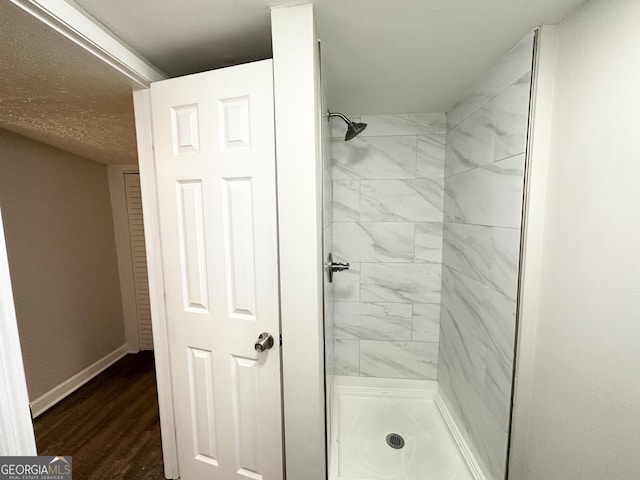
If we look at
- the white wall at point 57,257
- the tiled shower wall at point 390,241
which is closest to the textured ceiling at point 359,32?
the tiled shower wall at point 390,241

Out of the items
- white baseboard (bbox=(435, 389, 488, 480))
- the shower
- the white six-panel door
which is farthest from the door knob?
white baseboard (bbox=(435, 389, 488, 480))

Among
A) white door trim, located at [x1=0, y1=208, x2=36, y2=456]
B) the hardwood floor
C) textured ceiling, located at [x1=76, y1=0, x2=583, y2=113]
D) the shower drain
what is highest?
textured ceiling, located at [x1=76, y1=0, x2=583, y2=113]

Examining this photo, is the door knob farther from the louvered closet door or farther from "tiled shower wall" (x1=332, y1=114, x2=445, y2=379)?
the louvered closet door

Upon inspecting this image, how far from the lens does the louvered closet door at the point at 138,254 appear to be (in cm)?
258

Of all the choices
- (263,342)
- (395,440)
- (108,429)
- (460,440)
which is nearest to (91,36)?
(263,342)

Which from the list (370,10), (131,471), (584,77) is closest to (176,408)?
(131,471)

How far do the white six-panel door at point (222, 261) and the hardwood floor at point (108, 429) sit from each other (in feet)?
2.02

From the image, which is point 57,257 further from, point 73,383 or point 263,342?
point 263,342

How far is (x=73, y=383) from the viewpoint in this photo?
2.13 m

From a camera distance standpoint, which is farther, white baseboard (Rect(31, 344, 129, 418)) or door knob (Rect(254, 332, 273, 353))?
white baseboard (Rect(31, 344, 129, 418))

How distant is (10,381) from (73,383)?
239 centimetres

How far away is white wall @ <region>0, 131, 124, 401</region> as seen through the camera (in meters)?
1.81

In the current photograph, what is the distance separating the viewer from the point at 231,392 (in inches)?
43.1

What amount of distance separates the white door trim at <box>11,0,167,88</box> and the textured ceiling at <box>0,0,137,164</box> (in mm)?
27
